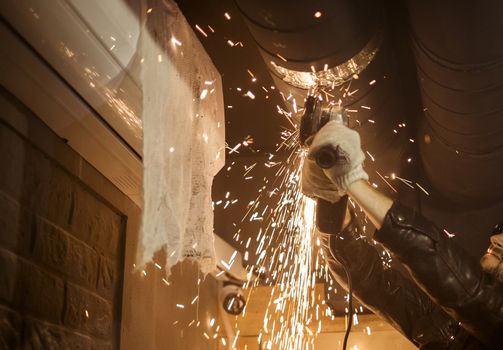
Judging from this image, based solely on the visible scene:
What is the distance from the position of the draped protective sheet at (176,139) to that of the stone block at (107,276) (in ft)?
1.21

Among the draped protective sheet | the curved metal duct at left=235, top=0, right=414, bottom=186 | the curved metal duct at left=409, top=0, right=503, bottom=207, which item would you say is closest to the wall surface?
the draped protective sheet

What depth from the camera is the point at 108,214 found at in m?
2.08

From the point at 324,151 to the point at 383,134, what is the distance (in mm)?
853

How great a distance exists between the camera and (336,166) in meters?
1.75

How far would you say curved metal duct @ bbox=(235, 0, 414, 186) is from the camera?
66.9 inches

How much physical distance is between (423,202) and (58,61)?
2.05m

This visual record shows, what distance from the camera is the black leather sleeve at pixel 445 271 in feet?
5.73

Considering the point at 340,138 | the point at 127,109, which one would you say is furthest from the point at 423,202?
the point at 127,109

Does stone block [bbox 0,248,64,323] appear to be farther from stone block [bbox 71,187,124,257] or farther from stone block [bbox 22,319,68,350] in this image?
stone block [bbox 71,187,124,257]

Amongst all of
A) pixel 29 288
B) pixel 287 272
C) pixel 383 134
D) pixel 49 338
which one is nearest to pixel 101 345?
pixel 49 338

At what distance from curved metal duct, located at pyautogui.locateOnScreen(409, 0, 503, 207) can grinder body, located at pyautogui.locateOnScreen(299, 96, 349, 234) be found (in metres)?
0.32

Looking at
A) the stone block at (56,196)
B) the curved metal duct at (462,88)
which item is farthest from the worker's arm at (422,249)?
the stone block at (56,196)

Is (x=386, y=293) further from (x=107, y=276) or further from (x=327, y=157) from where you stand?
(x=107, y=276)

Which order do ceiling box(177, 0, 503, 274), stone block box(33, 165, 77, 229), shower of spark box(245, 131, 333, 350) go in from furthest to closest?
shower of spark box(245, 131, 333, 350) < ceiling box(177, 0, 503, 274) < stone block box(33, 165, 77, 229)
